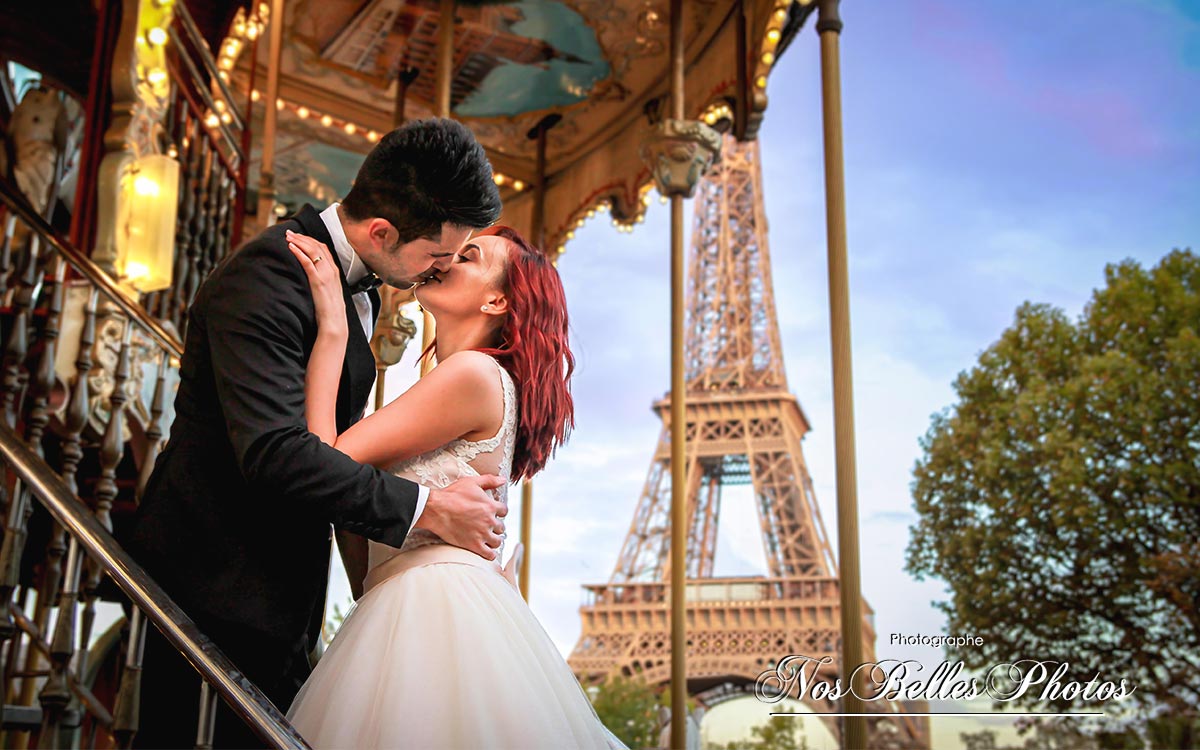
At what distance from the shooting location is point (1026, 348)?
12.9 m

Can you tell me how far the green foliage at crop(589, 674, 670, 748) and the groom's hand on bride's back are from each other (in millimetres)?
11600

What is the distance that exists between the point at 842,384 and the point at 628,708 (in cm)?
1110

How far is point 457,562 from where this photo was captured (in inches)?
65.4

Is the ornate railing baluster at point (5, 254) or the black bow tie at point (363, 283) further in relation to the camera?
the ornate railing baluster at point (5, 254)

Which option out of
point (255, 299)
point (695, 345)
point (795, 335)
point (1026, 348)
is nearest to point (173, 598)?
point (255, 299)

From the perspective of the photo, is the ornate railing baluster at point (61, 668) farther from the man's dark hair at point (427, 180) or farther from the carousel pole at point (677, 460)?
the carousel pole at point (677, 460)

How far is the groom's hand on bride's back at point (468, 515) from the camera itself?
5.36 feet

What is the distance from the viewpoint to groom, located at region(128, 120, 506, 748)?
4.86ft

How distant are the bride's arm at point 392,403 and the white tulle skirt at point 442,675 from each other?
179 millimetres

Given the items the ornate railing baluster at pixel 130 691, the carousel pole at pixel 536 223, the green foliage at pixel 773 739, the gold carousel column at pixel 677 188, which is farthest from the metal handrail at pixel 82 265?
the green foliage at pixel 773 739

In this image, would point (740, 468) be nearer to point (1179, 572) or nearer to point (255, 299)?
point (1179, 572)

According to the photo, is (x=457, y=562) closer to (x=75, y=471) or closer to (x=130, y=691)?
(x=130, y=691)

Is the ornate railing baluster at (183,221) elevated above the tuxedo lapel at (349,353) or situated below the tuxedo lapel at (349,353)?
above

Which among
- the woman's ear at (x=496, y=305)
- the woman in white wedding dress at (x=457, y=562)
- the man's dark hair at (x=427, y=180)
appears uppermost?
the man's dark hair at (x=427, y=180)
